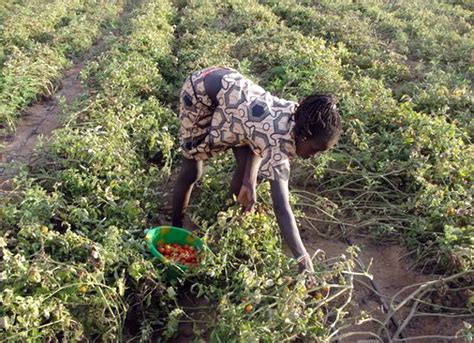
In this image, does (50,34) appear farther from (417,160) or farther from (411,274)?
(411,274)

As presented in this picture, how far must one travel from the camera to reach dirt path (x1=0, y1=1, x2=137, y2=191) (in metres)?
4.02

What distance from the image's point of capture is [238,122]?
109 inches

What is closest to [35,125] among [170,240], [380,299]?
[170,240]

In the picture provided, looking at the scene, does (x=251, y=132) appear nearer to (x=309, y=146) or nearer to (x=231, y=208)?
(x=309, y=146)

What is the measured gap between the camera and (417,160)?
147 inches

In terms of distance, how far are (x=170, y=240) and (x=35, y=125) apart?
2.70 m

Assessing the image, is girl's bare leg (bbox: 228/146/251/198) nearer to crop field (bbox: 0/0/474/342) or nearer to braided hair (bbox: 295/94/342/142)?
crop field (bbox: 0/0/474/342)

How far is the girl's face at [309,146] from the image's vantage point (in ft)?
8.00

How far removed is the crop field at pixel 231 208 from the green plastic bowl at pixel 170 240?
62 millimetres

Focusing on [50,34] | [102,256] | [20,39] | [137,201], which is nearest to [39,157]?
[137,201]

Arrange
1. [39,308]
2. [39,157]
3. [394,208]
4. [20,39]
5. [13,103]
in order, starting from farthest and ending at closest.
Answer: [20,39] → [13,103] → [39,157] → [394,208] → [39,308]

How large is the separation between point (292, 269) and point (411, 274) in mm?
992

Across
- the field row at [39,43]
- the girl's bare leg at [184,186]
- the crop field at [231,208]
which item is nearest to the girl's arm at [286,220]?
the crop field at [231,208]

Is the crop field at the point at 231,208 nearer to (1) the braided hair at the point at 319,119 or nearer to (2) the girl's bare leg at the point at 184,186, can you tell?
(2) the girl's bare leg at the point at 184,186
